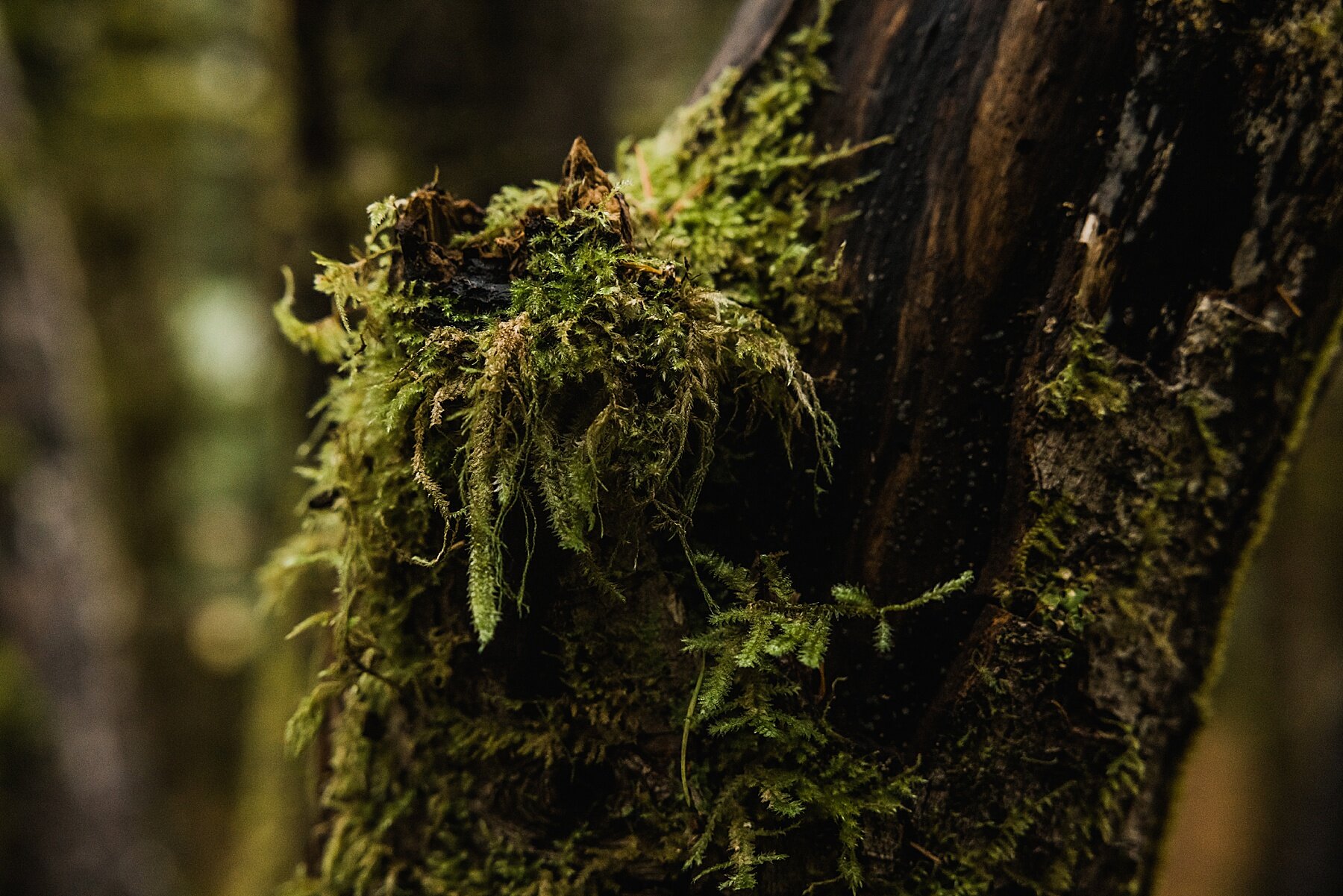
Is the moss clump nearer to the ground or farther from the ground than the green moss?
nearer to the ground

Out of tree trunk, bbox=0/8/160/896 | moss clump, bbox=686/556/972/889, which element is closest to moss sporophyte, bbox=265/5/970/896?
moss clump, bbox=686/556/972/889

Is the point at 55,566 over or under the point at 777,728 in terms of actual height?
over

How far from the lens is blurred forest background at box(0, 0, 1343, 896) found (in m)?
3.08

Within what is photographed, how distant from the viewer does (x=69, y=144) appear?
6199mm

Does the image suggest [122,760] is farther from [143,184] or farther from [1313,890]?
[1313,890]

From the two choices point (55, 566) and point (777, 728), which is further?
point (55, 566)

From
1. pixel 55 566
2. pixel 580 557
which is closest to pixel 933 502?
pixel 580 557

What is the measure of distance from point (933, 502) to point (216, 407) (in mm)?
9847

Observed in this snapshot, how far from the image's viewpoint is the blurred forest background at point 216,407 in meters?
3.08

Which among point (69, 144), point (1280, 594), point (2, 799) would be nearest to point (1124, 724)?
point (2, 799)

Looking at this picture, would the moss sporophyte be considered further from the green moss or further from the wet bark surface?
the green moss

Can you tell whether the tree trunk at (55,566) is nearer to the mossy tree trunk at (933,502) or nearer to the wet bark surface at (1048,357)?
the mossy tree trunk at (933,502)

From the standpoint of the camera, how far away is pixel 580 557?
99cm

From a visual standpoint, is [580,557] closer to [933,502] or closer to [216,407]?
[933,502]
